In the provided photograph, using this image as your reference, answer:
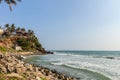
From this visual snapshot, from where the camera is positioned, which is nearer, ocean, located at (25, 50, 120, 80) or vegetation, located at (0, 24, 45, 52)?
ocean, located at (25, 50, 120, 80)

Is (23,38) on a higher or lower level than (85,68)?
higher

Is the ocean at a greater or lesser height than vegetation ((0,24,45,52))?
lesser

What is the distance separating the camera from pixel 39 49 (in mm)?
139375

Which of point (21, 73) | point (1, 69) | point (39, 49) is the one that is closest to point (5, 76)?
point (1, 69)

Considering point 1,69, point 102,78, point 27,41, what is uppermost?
point 27,41

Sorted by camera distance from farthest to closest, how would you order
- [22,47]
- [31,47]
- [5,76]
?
[31,47], [22,47], [5,76]

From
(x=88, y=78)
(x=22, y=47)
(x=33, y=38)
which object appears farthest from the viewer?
(x=33, y=38)

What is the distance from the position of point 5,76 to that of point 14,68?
1747 mm

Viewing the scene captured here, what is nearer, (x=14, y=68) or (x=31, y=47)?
(x=14, y=68)

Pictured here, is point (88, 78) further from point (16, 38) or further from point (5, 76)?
point (16, 38)

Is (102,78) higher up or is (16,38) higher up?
(16,38)

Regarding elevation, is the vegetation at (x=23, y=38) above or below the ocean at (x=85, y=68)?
above

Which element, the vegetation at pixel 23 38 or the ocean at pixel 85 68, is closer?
the ocean at pixel 85 68

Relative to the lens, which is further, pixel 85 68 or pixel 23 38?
pixel 23 38
